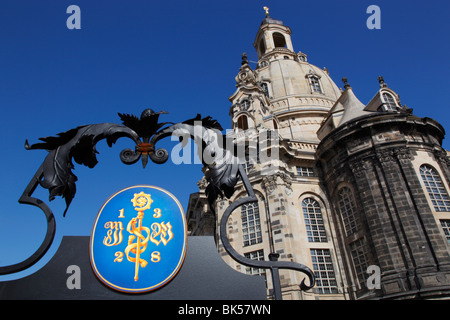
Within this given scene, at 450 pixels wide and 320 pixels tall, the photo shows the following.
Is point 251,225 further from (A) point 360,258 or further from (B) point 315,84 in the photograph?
(B) point 315,84

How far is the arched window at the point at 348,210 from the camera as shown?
21.5 m

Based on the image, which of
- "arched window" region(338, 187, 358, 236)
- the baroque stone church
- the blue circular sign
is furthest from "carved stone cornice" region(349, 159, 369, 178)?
the blue circular sign

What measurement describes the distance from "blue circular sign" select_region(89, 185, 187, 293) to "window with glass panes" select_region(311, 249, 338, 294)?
62.6 ft

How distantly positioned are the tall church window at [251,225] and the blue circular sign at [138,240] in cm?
1848

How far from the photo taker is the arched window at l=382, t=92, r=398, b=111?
2566 cm

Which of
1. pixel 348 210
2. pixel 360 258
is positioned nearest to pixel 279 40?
pixel 348 210

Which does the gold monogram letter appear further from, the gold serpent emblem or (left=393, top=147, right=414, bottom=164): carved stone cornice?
(left=393, top=147, right=414, bottom=164): carved stone cornice

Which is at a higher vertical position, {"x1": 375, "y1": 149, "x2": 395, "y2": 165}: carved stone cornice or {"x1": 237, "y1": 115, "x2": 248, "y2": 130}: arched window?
{"x1": 237, "y1": 115, "x2": 248, "y2": 130}: arched window

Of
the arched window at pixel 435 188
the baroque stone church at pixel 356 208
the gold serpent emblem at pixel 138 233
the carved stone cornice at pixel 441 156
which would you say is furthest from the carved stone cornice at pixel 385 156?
the gold serpent emblem at pixel 138 233

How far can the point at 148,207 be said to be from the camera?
4.09 meters

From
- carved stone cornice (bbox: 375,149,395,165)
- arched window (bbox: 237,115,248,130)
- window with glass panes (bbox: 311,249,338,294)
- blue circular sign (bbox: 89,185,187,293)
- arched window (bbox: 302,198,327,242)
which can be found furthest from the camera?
arched window (bbox: 237,115,248,130)

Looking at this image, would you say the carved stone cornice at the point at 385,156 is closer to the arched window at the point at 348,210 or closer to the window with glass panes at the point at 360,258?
the arched window at the point at 348,210

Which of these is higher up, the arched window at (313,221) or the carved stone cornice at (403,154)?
the carved stone cornice at (403,154)
